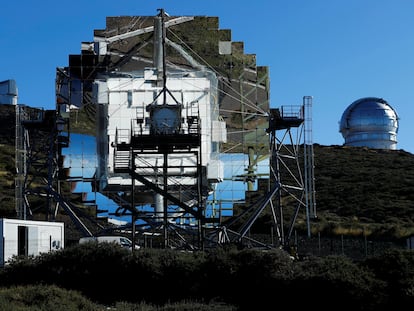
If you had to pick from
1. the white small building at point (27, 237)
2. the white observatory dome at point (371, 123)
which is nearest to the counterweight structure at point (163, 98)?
the white small building at point (27, 237)

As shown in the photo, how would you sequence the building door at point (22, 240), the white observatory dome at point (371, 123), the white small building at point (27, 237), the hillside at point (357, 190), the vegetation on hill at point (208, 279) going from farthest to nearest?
the white observatory dome at point (371, 123)
the hillside at point (357, 190)
the building door at point (22, 240)
the white small building at point (27, 237)
the vegetation on hill at point (208, 279)

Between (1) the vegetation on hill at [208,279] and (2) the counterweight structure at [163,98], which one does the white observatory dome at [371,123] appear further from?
(1) the vegetation on hill at [208,279]

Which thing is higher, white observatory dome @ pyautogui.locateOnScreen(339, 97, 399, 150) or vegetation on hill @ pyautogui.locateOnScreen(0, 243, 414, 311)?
white observatory dome @ pyautogui.locateOnScreen(339, 97, 399, 150)

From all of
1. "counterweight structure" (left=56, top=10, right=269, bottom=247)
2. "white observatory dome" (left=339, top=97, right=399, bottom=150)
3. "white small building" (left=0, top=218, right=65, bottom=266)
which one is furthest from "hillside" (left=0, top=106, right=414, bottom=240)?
"white small building" (left=0, top=218, right=65, bottom=266)

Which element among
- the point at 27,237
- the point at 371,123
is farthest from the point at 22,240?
the point at 371,123

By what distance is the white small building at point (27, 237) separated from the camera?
28656 millimetres

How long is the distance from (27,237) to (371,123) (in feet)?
216

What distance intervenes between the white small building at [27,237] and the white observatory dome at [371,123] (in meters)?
63.0

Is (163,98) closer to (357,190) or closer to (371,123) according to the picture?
(357,190)

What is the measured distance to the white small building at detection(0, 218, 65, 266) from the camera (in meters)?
28.7

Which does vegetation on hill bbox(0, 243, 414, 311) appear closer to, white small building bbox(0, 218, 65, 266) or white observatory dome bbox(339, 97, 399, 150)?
white small building bbox(0, 218, 65, 266)

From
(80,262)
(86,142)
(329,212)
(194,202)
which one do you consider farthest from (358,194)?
(80,262)

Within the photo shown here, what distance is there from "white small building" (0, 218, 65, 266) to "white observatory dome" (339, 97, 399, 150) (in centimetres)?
6302

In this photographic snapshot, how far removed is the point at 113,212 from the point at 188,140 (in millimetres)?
4414
